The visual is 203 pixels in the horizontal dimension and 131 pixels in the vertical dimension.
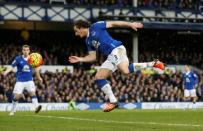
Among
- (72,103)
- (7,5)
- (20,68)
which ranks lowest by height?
(72,103)

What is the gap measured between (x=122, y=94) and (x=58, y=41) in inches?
440

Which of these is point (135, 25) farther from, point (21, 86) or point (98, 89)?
point (98, 89)

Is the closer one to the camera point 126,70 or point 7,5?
point 126,70

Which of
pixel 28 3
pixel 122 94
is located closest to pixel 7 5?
pixel 28 3

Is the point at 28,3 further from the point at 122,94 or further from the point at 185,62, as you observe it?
the point at 185,62

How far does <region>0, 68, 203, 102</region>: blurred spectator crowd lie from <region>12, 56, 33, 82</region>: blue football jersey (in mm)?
10643

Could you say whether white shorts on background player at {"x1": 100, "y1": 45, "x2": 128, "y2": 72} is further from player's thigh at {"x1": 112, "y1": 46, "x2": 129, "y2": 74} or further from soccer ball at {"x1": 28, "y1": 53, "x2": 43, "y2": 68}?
soccer ball at {"x1": 28, "y1": 53, "x2": 43, "y2": 68}

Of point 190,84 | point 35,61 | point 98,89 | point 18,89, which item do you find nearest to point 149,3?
point 98,89

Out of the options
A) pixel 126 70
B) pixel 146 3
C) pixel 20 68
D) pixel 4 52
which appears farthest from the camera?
pixel 146 3

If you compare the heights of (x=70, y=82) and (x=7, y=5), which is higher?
(x=7, y=5)

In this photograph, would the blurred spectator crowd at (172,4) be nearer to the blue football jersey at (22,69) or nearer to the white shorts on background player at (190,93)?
the white shorts on background player at (190,93)

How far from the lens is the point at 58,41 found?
48812 millimetres

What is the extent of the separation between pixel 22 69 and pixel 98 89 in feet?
50.3

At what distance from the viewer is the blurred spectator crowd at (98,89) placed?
36500 millimetres
